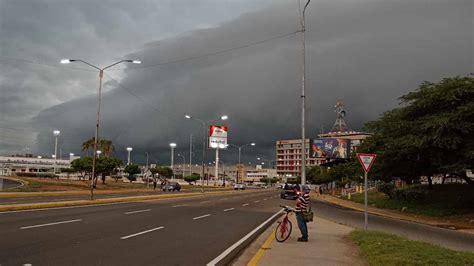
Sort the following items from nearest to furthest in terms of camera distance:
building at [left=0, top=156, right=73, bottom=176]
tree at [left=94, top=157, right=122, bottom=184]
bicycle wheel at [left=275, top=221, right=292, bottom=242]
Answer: bicycle wheel at [left=275, top=221, right=292, bottom=242]
tree at [left=94, top=157, right=122, bottom=184]
building at [left=0, top=156, right=73, bottom=176]

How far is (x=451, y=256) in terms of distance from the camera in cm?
984

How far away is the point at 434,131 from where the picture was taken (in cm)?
2811

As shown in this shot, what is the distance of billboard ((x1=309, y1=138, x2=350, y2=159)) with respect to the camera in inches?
3452

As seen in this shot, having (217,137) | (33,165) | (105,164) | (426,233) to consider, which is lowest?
(426,233)

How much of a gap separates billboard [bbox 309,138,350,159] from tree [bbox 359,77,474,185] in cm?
5155

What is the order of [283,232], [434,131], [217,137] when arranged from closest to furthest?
[283,232] < [434,131] < [217,137]

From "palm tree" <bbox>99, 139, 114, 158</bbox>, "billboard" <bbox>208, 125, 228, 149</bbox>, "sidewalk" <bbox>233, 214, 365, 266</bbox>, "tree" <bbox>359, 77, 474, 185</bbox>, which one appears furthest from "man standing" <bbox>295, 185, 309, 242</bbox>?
"palm tree" <bbox>99, 139, 114, 158</bbox>

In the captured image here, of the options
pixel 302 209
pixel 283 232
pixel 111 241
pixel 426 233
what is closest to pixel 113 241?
pixel 111 241

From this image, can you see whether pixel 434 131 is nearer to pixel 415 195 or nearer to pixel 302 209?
pixel 415 195

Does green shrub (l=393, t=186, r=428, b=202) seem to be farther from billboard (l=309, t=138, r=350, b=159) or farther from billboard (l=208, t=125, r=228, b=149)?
billboard (l=309, t=138, r=350, b=159)

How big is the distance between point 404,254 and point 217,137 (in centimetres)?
6769

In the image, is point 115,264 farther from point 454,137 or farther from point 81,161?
point 81,161

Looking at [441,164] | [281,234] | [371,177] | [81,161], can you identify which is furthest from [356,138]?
[281,234]

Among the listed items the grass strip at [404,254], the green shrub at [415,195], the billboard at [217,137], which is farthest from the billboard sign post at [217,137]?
the grass strip at [404,254]
